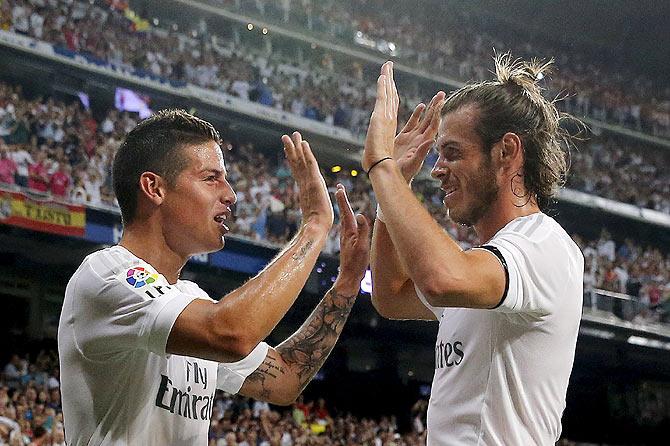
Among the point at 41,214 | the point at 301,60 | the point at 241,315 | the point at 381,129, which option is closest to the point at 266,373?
the point at 241,315

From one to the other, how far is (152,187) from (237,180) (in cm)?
1354

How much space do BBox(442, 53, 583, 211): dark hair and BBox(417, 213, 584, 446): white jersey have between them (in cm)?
26

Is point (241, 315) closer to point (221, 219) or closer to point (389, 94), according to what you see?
point (221, 219)

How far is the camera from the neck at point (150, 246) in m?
3.11

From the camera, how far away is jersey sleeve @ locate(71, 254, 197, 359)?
8.84ft

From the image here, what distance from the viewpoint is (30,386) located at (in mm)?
11812

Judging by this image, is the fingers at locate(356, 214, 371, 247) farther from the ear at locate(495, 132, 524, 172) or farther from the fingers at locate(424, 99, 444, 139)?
the ear at locate(495, 132, 524, 172)

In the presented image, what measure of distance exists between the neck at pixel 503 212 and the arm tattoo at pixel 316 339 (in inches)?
39.1

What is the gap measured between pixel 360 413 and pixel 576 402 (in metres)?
6.96

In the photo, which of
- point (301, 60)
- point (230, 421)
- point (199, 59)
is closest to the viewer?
point (230, 421)

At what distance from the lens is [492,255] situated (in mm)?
2535

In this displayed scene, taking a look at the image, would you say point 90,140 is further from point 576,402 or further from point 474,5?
point 474,5

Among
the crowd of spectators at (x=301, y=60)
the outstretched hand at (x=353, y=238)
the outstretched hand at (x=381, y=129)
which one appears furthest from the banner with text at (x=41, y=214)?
the outstretched hand at (x=381, y=129)

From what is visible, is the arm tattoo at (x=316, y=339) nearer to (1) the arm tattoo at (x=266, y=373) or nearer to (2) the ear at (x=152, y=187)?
(1) the arm tattoo at (x=266, y=373)
